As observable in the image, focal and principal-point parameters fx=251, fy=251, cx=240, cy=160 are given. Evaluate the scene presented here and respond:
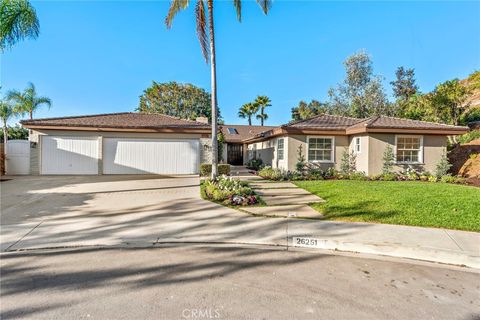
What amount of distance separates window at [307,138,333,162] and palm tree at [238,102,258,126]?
84.3 feet

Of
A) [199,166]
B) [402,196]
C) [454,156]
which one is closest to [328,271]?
[402,196]

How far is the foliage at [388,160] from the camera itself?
1300 centimetres

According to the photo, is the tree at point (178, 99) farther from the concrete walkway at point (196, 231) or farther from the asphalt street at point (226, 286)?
the asphalt street at point (226, 286)

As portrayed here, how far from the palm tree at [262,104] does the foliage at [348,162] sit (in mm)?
25780

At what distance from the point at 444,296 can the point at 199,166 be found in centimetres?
1273

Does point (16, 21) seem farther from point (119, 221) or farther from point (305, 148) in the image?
point (305, 148)

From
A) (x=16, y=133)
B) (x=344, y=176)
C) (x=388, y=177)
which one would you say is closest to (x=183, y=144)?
Result: (x=344, y=176)

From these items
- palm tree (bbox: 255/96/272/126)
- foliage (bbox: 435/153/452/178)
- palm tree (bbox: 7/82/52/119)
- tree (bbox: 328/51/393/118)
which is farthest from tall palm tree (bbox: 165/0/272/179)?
palm tree (bbox: 255/96/272/126)

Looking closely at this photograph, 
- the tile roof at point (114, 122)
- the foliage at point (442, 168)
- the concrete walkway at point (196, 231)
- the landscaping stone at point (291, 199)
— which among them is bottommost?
the concrete walkway at point (196, 231)

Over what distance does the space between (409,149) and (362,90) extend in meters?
13.0

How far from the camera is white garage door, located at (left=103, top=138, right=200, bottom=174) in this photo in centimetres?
1416

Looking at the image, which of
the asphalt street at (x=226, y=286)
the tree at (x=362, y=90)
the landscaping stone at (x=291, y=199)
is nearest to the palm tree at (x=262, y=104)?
the tree at (x=362, y=90)

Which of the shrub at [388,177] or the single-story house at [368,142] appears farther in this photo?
the single-story house at [368,142]

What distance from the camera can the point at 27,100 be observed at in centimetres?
1862
